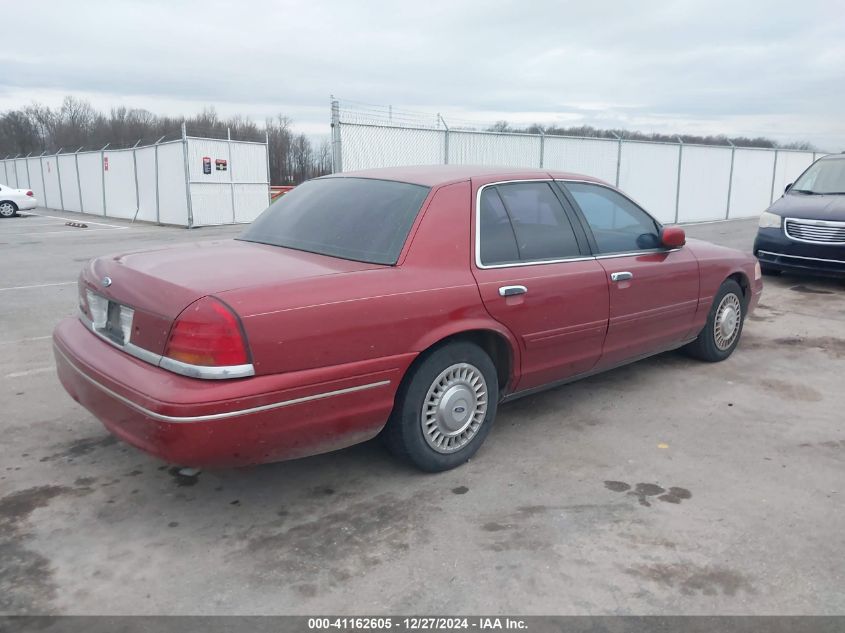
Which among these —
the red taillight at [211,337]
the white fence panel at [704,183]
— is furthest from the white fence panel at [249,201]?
the red taillight at [211,337]

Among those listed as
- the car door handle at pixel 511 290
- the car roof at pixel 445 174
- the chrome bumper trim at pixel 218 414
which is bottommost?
the chrome bumper trim at pixel 218 414

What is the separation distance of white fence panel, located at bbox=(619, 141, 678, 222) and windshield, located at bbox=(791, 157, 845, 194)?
8.95 metres

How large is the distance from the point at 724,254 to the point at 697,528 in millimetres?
2995

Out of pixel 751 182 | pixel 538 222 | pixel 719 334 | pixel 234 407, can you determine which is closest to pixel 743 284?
pixel 719 334

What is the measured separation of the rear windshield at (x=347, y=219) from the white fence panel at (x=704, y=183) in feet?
62.3

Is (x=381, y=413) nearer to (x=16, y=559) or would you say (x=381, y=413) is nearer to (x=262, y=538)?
(x=262, y=538)

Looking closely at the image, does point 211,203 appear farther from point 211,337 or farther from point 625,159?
point 211,337

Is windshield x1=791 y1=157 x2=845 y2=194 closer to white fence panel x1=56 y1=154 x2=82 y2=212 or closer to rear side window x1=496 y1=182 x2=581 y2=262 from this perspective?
rear side window x1=496 y1=182 x2=581 y2=262

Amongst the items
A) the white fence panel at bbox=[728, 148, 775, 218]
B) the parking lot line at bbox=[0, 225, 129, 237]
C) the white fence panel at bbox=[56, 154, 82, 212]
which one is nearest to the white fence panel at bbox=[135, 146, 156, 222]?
the parking lot line at bbox=[0, 225, 129, 237]

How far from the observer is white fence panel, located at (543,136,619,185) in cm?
1756

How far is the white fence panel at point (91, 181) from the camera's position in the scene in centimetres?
2653

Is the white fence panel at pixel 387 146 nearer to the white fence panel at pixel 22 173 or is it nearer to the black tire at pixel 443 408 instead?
the black tire at pixel 443 408

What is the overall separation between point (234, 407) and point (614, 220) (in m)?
2.99

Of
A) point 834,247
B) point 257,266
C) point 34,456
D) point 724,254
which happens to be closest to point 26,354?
point 34,456
